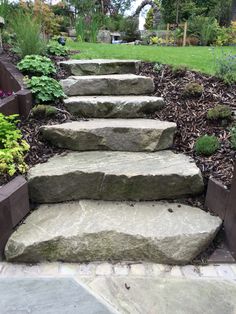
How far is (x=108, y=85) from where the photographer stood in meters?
3.35

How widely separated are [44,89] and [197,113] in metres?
1.51

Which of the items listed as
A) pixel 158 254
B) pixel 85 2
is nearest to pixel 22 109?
pixel 158 254

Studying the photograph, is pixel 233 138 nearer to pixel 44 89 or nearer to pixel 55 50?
pixel 44 89

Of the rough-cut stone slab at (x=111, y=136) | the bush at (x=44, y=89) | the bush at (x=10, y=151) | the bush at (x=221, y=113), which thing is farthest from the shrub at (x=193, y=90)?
the bush at (x=10, y=151)

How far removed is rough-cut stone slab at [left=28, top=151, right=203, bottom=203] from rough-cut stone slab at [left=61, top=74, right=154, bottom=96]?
1252 mm

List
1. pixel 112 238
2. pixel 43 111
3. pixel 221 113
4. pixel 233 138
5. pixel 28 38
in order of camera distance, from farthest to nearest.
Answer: pixel 28 38 → pixel 43 111 → pixel 221 113 → pixel 233 138 → pixel 112 238

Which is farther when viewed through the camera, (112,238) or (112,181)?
(112,181)

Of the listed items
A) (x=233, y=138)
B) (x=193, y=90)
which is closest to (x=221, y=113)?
(x=233, y=138)

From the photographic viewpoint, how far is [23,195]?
2076 mm

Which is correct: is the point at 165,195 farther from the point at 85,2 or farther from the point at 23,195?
the point at 85,2

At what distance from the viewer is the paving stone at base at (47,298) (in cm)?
156

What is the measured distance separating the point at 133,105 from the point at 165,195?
3.48 feet

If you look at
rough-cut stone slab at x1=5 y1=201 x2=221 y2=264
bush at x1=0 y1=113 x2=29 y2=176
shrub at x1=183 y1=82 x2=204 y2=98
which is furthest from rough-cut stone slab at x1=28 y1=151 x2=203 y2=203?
shrub at x1=183 y1=82 x2=204 y2=98

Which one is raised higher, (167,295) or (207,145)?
(207,145)
